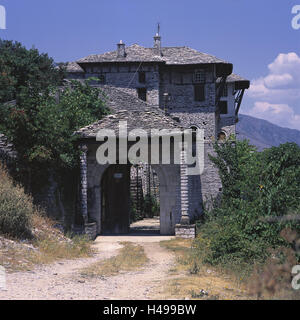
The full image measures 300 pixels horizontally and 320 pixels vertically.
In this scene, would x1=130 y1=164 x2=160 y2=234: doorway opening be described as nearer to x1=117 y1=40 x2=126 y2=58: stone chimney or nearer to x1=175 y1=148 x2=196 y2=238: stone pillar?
x1=175 y1=148 x2=196 y2=238: stone pillar

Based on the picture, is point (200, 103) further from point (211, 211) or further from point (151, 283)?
point (151, 283)

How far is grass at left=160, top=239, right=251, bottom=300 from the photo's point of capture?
282 inches

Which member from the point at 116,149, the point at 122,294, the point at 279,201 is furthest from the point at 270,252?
the point at 116,149

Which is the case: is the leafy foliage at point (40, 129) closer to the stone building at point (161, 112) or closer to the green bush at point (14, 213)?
the stone building at point (161, 112)

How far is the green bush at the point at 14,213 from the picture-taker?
35.6ft

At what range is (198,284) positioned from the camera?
8.05 m

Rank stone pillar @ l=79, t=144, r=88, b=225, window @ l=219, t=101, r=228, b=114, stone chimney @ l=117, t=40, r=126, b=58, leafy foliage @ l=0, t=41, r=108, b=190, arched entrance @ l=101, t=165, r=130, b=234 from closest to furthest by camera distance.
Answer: leafy foliage @ l=0, t=41, r=108, b=190 → stone pillar @ l=79, t=144, r=88, b=225 → arched entrance @ l=101, t=165, r=130, b=234 → stone chimney @ l=117, t=40, r=126, b=58 → window @ l=219, t=101, r=228, b=114

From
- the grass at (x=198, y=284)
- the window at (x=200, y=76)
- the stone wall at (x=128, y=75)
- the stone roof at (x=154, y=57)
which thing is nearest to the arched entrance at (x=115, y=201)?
the grass at (x=198, y=284)

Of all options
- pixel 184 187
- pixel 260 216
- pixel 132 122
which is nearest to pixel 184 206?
pixel 184 187

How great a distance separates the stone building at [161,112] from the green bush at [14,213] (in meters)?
3.87

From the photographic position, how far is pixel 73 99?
1855 cm

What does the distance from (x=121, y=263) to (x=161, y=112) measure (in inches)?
→ 390

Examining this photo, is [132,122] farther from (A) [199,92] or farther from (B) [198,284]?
(A) [199,92]

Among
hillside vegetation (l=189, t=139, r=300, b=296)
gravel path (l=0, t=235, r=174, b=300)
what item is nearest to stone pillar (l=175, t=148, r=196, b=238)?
hillside vegetation (l=189, t=139, r=300, b=296)
